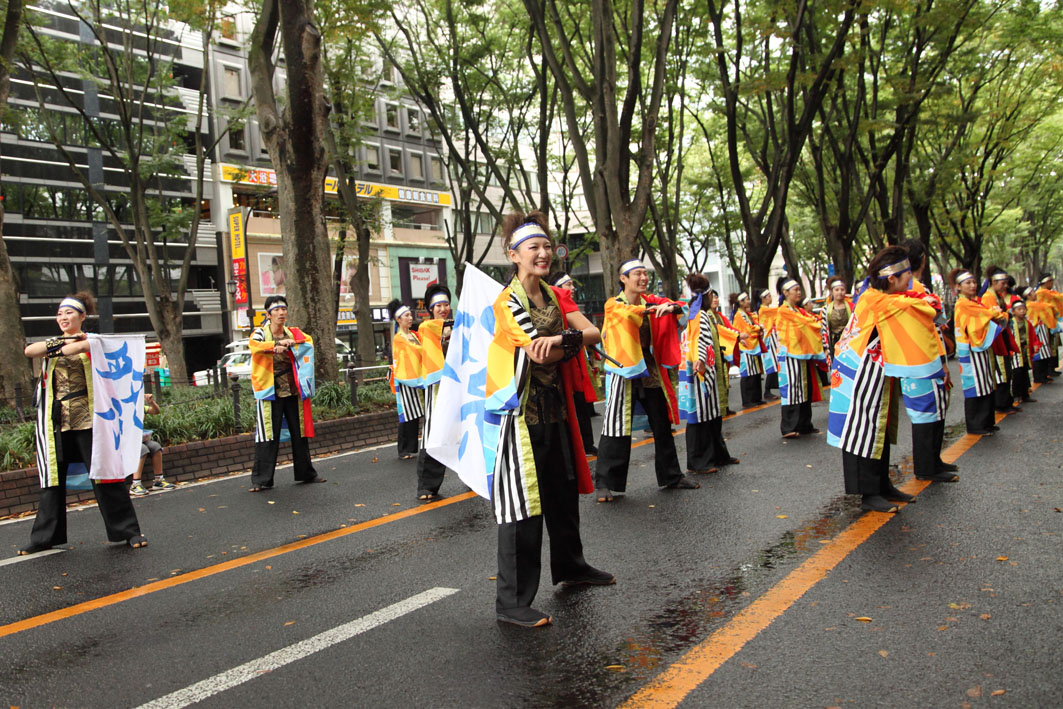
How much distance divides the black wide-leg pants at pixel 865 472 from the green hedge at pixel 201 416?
24.8 ft

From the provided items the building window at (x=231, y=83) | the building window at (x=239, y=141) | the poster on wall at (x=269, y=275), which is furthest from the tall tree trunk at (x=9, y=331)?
the building window at (x=231, y=83)

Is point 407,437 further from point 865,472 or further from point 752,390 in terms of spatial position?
point 752,390

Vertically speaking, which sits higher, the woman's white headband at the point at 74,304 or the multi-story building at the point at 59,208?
the multi-story building at the point at 59,208

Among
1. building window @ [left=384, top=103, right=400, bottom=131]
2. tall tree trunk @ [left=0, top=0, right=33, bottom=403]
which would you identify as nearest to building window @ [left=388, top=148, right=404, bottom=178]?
building window @ [left=384, top=103, right=400, bottom=131]

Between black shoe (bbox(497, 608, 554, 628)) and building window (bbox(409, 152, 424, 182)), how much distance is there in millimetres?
41565

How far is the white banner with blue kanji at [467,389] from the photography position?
433 centimetres

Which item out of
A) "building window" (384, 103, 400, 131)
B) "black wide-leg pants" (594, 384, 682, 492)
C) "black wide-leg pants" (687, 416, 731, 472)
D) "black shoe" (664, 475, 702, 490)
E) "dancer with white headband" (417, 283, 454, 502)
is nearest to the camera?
"black wide-leg pants" (594, 384, 682, 492)

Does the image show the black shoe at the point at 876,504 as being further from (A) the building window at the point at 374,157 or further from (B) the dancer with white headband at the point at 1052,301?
(A) the building window at the point at 374,157

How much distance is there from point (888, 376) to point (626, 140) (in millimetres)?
8930

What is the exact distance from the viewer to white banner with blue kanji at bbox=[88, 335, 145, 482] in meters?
6.26

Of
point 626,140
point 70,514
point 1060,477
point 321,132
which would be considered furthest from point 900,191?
point 70,514

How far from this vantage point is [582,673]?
137 inches

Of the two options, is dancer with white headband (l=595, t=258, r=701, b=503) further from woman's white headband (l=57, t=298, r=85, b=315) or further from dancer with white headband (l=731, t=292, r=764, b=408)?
dancer with white headband (l=731, t=292, r=764, b=408)

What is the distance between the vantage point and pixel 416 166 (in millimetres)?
44562
